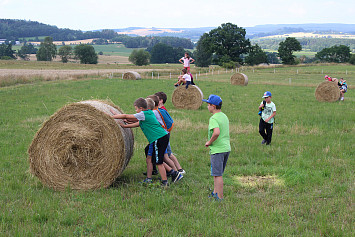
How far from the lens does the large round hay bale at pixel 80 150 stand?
7000 mm

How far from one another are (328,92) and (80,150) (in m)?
18.4

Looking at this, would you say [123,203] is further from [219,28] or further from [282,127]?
[219,28]

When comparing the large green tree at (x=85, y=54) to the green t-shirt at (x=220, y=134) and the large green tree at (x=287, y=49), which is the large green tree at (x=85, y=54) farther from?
the green t-shirt at (x=220, y=134)

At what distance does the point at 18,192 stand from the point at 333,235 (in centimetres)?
544

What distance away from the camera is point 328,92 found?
21656 millimetres

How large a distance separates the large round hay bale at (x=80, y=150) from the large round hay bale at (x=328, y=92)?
17.7 metres

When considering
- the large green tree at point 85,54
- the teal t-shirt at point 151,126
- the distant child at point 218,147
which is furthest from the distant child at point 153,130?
the large green tree at point 85,54

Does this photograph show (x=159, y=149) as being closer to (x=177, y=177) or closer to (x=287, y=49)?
(x=177, y=177)

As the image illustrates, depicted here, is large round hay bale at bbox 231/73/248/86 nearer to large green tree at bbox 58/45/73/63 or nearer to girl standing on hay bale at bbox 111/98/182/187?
girl standing on hay bale at bbox 111/98/182/187

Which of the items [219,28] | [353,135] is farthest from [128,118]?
[219,28]

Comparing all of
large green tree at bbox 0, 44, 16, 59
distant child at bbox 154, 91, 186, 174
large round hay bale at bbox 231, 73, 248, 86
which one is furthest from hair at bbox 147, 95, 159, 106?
large green tree at bbox 0, 44, 16, 59

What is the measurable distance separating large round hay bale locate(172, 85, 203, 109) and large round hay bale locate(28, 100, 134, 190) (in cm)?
1159

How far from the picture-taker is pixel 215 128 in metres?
6.18

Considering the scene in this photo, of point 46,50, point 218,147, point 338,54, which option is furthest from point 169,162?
point 46,50
